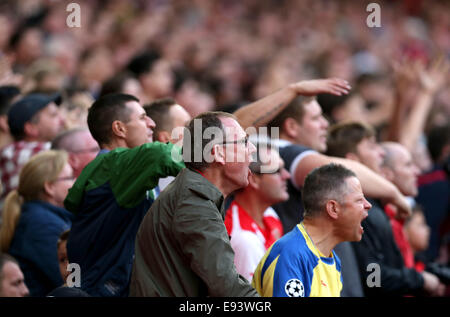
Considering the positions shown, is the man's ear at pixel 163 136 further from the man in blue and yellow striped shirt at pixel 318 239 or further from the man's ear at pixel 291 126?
the man's ear at pixel 291 126

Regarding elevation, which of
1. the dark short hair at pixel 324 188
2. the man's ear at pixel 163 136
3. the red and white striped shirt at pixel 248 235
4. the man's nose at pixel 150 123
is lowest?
the red and white striped shirt at pixel 248 235

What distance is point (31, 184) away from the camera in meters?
4.84

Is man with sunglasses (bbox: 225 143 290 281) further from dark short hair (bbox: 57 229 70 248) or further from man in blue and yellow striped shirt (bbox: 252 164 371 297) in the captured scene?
dark short hair (bbox: 57 229 70 248)

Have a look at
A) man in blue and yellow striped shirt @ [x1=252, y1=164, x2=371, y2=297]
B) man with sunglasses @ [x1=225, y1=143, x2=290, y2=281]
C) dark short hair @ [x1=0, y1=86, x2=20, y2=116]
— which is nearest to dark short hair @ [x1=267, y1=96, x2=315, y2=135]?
man with sunglasses @ [x1=225, y1=143, x2=290, y2=281]

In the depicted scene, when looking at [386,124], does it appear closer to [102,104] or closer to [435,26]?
[102,104]

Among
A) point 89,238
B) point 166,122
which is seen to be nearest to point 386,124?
point 166,122

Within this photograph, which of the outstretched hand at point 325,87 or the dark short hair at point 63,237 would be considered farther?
the dark short hair at point 63,237

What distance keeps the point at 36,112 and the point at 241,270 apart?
7.38 ft

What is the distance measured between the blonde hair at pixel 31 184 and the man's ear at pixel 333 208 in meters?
1.92

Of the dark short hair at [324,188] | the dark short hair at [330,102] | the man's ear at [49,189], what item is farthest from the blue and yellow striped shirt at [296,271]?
the dark short hair at [330,102]

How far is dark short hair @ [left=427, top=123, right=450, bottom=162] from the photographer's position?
8031 millimetres

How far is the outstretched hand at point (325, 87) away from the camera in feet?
14.2

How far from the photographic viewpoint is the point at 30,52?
28.5 feet

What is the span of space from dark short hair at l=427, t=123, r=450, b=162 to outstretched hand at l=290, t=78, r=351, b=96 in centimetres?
400
